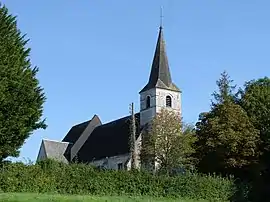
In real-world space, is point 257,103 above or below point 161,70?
below

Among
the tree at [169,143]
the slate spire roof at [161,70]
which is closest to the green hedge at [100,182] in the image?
the tree at [169,143]

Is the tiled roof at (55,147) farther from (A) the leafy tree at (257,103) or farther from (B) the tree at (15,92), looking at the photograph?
(B) the tree at (15,92)

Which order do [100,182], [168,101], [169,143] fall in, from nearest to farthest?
[100,182]
[169,143]
[168,101]

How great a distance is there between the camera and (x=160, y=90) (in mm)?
80188

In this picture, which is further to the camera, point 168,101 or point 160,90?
point 168,101

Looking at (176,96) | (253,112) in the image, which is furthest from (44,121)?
(176,96)

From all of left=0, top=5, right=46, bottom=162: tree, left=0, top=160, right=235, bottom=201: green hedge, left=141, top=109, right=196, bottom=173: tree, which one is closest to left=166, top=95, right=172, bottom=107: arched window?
left=141, top=109, right=196, bottom=173: tree

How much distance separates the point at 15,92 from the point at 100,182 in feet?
30.0

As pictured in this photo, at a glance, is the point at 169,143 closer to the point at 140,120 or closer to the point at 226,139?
the point at 226,139

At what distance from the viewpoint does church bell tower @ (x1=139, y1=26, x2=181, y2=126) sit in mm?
80062

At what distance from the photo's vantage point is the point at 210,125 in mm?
61688

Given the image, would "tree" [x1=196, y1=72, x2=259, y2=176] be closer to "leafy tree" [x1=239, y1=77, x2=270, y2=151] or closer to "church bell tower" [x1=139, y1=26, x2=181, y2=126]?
"leafy tree" [x1=239, y1=77, x2=270, y2=151]

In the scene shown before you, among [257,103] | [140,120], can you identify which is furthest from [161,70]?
[257,103]

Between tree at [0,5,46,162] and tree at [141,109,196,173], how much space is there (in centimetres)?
2410
